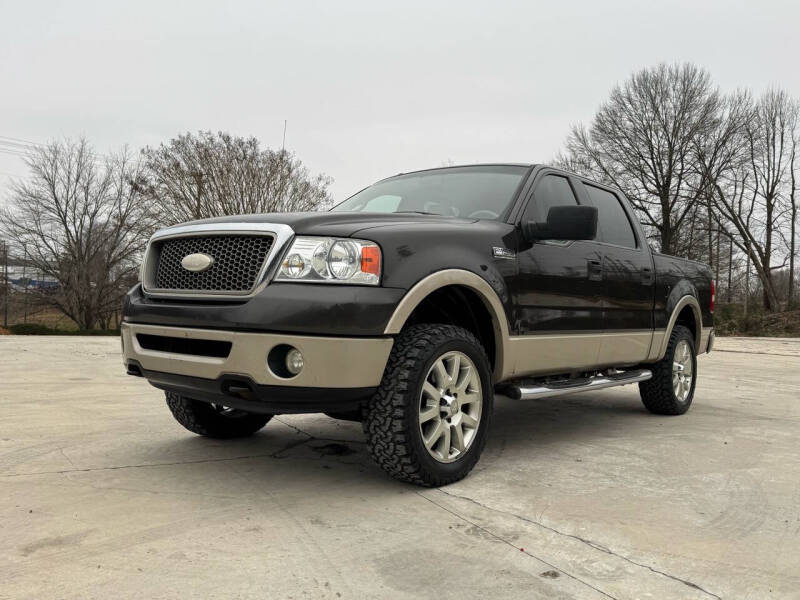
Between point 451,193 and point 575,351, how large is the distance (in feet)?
4.29

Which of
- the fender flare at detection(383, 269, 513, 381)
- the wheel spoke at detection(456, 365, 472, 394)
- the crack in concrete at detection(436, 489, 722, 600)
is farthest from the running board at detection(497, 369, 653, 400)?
the crack in concrete at detection(436, 489, 722, 600)

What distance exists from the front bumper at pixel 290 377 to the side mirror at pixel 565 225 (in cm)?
134

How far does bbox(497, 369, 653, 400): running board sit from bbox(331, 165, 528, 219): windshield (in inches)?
40.5

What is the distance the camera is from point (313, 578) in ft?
7.31

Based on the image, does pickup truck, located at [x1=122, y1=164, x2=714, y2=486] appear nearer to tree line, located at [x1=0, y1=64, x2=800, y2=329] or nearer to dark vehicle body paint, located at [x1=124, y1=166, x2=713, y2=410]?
dark vehicle body paint, located at [x1=124, y1=166, x2=713, y2=410]

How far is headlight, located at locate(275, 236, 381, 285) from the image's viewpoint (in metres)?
3.04

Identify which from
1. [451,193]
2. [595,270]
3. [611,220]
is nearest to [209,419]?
[451,193]

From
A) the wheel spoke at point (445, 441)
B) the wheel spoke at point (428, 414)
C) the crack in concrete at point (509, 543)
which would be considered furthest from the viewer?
the wheel spoke at point (445, 441)

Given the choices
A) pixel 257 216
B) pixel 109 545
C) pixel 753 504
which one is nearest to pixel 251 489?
pixel 109 545

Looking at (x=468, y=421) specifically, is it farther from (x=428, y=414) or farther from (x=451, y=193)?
(x=451, y=193)

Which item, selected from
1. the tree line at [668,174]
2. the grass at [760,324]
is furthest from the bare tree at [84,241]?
the grass at [760,324]

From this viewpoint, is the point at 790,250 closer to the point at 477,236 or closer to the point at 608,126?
the point at 608,126

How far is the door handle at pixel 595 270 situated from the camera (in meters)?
4.55

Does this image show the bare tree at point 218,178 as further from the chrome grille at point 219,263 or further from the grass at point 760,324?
the chrome grille at point 219,263
